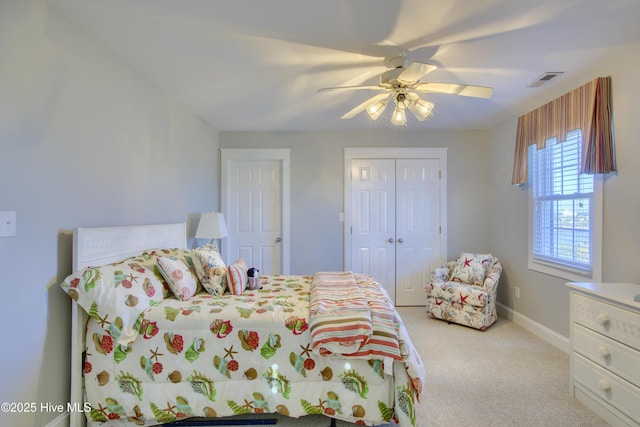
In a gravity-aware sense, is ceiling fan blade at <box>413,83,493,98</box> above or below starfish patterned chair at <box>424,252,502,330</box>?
above

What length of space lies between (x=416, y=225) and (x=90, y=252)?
3.54 metres

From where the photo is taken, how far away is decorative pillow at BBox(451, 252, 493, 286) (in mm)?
3559

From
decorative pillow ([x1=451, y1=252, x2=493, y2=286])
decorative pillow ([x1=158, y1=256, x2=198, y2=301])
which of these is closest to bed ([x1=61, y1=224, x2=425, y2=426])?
decorative pillow ([x1=158, y1=256, x2=198, y2=301])

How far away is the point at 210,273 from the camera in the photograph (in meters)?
2.28

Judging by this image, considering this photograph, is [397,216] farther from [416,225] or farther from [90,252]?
[90,252]

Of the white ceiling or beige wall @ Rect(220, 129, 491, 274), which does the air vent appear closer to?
the white ceiling

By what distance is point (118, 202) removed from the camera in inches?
85.6

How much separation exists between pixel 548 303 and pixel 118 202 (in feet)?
12.7

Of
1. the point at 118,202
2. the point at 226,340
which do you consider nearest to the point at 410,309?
the point at 226,340

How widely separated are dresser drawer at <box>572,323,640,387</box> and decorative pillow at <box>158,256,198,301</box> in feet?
8.69

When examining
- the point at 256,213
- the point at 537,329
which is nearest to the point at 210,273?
the point at 256,213

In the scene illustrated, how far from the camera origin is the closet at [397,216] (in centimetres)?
410

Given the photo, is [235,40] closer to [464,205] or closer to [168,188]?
[168,188]

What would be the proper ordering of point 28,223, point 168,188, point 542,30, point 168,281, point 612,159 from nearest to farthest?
point 28,223 < point 542,30 < point 168,281 < point 612,159 < point 168,188
